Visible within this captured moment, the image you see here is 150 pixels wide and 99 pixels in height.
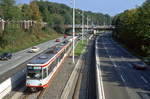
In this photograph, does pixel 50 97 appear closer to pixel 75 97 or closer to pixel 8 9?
pixel 75 97

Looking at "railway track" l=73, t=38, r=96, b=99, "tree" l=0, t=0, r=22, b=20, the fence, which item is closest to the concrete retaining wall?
"railway track" l=73, t=38, r=96, b=99

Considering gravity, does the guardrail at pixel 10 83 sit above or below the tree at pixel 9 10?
below

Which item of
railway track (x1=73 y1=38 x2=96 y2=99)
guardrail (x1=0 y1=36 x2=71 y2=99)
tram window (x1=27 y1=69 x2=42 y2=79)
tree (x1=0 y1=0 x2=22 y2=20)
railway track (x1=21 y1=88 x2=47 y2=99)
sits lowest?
railway track (x1=73 y1=38 x2=96 y2=99)

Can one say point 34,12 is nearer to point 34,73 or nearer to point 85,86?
point 85,86

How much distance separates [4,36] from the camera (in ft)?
212

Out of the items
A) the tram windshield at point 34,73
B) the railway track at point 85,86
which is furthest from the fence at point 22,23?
the tram windshield at point 34,73

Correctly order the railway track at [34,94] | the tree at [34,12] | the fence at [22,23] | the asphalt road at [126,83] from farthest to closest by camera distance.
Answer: the tree at [34,12] → the fence at [22,23] → the asphalt road at [126,83] → the railway track at [34,94]

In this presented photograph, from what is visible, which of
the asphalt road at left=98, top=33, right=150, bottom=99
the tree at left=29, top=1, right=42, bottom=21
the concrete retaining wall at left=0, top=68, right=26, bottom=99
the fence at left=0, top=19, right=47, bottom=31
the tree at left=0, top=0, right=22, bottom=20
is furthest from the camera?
the tree at left=29, top=1, right=42, bottom=21

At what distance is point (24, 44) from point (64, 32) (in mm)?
88371

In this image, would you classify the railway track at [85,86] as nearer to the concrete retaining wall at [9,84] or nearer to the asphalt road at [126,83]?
the asphalt road at [126,83]

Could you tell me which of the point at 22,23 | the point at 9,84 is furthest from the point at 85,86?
the point at 22,23

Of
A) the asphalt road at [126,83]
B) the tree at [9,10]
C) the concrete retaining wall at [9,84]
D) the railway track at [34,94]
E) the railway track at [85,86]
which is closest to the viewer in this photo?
the concrete retaining wall at [9,84]

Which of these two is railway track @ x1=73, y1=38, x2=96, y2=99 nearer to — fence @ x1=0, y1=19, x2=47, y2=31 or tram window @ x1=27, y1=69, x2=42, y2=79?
tram window @ x1=27, y1=69, x2=42, y2=79

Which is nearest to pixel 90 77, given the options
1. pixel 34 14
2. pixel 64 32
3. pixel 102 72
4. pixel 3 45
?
pixel 102 72
